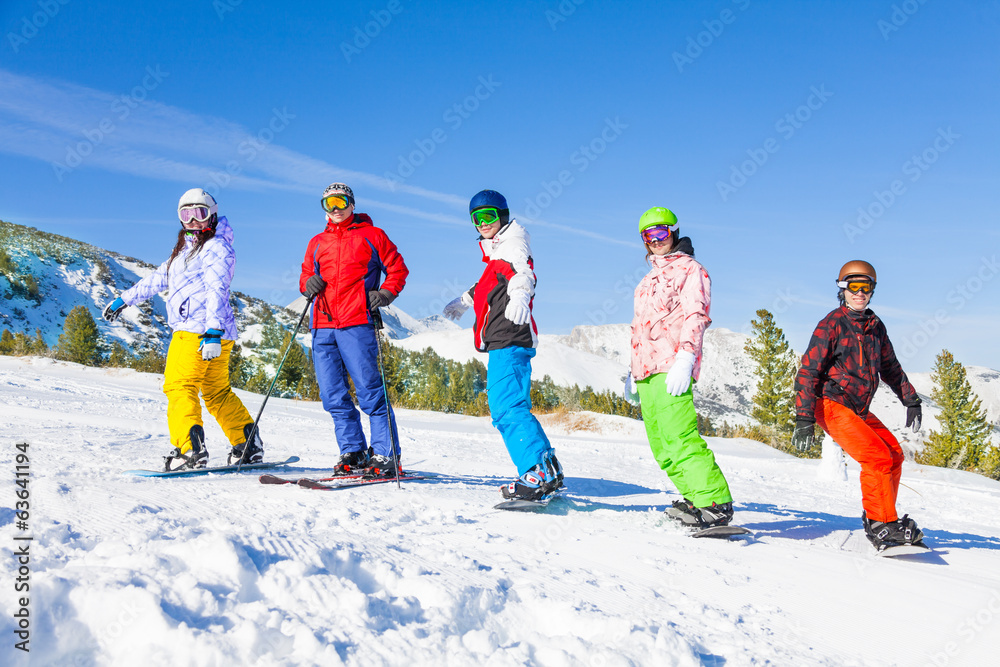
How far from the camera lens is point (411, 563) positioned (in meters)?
2.38

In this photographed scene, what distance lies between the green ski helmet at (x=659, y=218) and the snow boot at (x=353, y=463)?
8.52 feet

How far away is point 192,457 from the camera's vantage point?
15.0 feet

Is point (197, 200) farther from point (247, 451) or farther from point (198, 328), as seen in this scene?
point (247, 451)

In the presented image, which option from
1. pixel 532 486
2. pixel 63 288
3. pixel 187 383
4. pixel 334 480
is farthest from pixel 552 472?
pixel 63 288

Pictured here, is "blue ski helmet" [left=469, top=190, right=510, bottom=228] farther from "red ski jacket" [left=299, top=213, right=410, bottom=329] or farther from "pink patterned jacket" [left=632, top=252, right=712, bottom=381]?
"pink patterned jacket" [left=632, top=252, right=712, bottom=381]

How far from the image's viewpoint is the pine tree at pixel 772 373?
31156 mm

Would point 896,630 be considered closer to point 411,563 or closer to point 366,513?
point 411,563

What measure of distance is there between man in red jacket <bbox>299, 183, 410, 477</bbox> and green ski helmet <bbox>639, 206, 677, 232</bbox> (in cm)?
185

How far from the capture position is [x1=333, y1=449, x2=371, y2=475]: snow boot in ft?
15.1

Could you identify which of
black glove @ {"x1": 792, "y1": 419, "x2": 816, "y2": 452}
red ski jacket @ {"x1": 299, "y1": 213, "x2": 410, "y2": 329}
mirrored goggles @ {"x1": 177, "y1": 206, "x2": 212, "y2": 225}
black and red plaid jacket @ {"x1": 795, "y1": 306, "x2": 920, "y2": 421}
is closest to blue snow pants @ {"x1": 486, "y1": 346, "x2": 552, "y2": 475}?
red ski jacket @ {"x1": 299, "y1": 213, "x2": 410, "y2": 329}

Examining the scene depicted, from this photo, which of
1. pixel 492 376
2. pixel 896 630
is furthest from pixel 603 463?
pixel 896 630

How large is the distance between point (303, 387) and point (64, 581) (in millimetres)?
25479

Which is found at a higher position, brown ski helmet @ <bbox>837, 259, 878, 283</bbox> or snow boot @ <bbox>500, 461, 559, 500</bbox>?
brown ski helmet @ <bbox>837, 259, 878, 283</bbox>

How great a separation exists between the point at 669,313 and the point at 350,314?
225 cm
